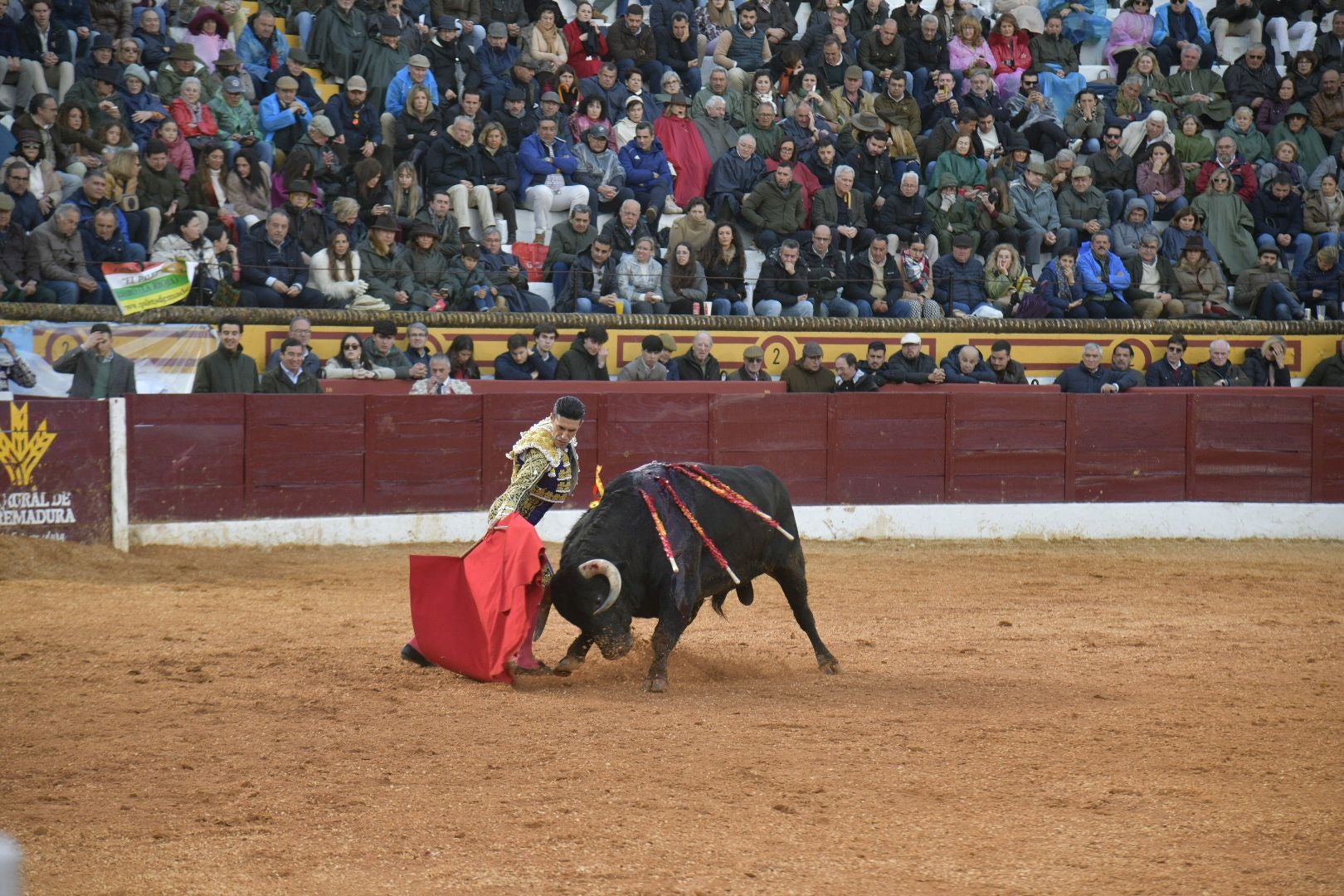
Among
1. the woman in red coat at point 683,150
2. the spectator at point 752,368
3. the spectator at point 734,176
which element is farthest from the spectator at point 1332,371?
the woman in red coat at point 683,150

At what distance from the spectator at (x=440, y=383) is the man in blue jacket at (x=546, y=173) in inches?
76.2

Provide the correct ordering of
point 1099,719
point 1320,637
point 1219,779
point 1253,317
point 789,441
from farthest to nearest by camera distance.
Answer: point 1253,317
point 789,441
point 1320,637
point 1099,719
point 1219,779

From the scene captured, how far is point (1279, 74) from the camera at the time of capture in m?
16.5

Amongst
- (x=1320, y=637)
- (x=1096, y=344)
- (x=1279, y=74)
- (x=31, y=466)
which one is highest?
(x=1279, y=74)

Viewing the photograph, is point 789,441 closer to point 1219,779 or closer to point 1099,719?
point 1099,719

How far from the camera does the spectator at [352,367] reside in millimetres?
11180

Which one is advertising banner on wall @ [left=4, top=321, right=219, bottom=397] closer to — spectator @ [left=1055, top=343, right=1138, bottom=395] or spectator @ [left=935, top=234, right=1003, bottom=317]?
spectator @ [left=935, top=234, right=1003, bottom=317]

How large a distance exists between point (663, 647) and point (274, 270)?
6.25 metres

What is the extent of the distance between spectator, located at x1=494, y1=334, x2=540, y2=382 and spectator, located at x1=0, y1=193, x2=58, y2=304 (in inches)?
131

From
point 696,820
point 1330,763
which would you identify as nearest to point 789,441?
point 1330,763

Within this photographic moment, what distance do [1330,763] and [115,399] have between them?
8049mm

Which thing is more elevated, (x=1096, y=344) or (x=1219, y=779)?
(x=1096, y=344)

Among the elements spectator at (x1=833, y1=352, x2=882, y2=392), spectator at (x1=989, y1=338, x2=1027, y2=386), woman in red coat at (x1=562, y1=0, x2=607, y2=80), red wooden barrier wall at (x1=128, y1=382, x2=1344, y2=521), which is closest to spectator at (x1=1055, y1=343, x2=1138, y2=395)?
red wooden barrier wall at (x1=128, y1=382, x2=1344, y2=521)

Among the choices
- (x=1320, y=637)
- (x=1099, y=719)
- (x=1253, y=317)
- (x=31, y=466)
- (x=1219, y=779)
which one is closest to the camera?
(x=1219, y=779)
